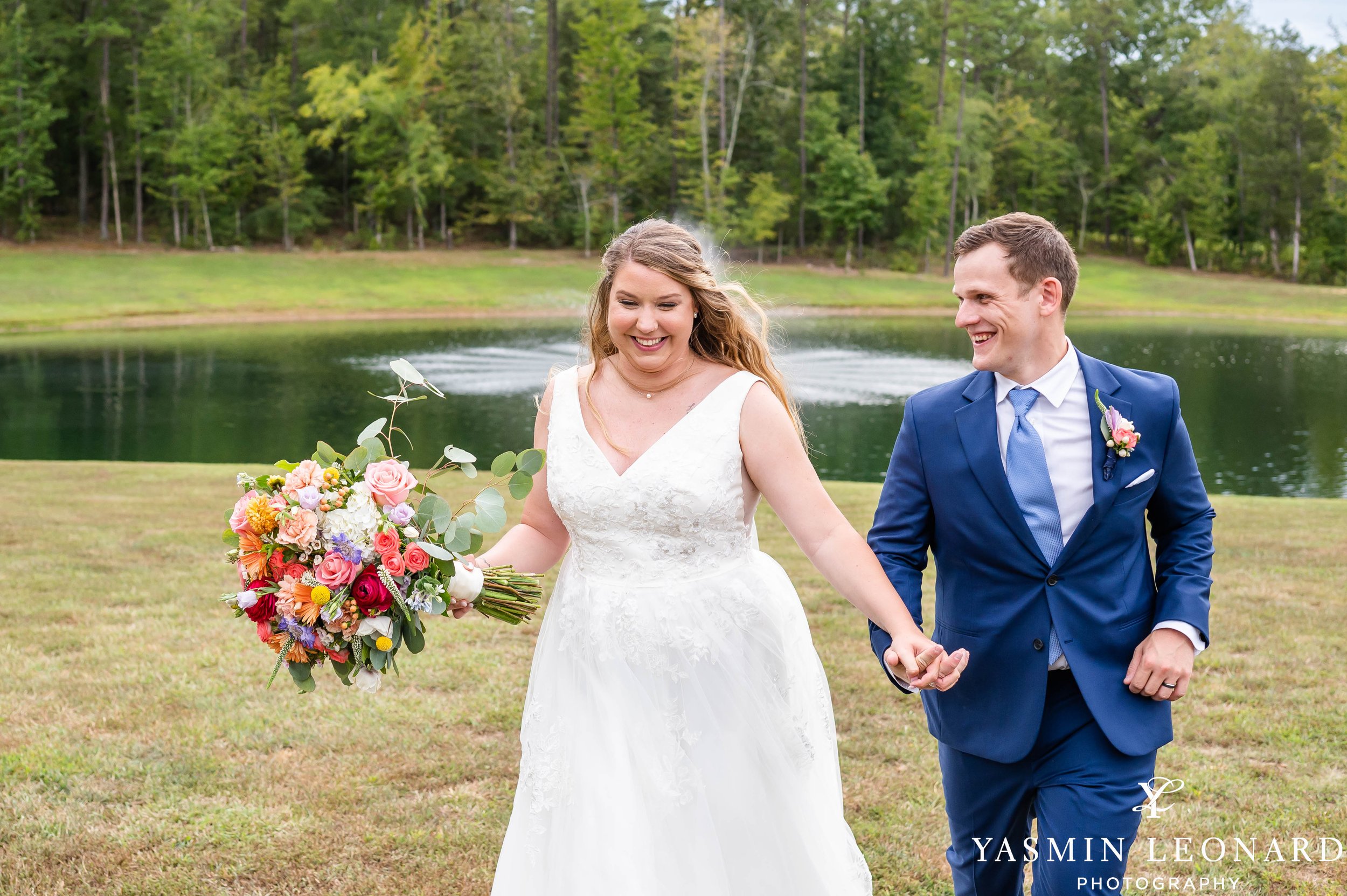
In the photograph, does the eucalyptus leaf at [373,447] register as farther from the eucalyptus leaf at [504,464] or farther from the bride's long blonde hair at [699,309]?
the bride's long blonde hair at [699,309]

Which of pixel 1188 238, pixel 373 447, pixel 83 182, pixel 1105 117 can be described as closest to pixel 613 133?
pixel 83 182

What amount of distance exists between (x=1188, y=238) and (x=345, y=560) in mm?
65197

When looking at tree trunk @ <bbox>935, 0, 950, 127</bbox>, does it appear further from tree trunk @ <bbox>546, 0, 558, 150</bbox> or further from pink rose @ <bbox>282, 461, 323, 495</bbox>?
pink rose @ <bbox>282, 461, 323, 495</bbox>

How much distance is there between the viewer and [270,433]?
19297 millimetres

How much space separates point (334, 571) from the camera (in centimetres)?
317

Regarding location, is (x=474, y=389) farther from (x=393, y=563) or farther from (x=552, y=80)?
(x=552, y=80)

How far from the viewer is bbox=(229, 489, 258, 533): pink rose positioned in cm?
326

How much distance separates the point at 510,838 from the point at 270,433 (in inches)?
670

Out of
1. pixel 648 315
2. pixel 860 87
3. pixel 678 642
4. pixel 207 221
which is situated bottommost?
pixel 678 642

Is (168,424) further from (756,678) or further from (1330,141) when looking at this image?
(1330,141)

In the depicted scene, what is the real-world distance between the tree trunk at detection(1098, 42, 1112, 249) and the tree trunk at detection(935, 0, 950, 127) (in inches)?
414

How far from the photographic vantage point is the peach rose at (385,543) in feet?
10.6

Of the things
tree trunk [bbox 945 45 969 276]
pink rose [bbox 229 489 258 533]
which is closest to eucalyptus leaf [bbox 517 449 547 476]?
pink rose [bbox 229 489 258 533]

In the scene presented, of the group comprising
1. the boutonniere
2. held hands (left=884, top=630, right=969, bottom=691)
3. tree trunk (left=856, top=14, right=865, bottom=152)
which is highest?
tree trunk (left=856, top=14, right=865, bottom=152)
